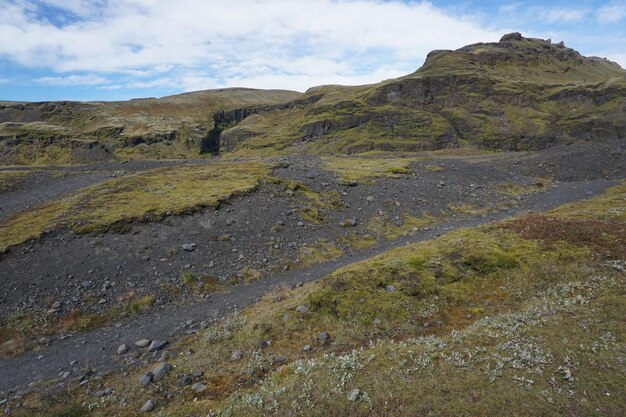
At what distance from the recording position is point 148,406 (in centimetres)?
1262

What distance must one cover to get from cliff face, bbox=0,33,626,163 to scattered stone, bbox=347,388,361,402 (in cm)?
11198

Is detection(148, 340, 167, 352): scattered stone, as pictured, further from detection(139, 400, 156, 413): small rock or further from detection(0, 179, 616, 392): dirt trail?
detection(139, 400, 156, 413): small rock

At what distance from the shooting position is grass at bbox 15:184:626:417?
10328 mm

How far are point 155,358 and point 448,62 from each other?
171503 mm

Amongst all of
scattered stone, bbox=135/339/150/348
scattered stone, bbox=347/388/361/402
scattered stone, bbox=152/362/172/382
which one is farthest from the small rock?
scattered stone, bbox=347/388/361/402

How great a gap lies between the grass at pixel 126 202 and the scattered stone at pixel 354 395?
24.4 metres

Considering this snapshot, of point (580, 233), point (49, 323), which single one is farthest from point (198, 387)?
point (580, 233)

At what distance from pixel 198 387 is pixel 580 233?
22.9 metres

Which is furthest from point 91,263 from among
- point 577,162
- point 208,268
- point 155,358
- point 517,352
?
point 577,162

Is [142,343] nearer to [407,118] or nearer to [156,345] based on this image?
[156,345]

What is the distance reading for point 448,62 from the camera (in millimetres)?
158500

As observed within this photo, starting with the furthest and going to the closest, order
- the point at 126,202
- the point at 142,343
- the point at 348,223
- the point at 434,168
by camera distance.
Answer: the point at 434,168 < the point at 348,223 < the point at 126,202 < the point at 142,343

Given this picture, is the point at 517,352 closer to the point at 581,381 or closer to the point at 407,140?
the point at 581,381

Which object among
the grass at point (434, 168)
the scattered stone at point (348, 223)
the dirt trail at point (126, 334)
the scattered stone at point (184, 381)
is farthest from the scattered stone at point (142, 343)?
the grass at point (434, 168)
